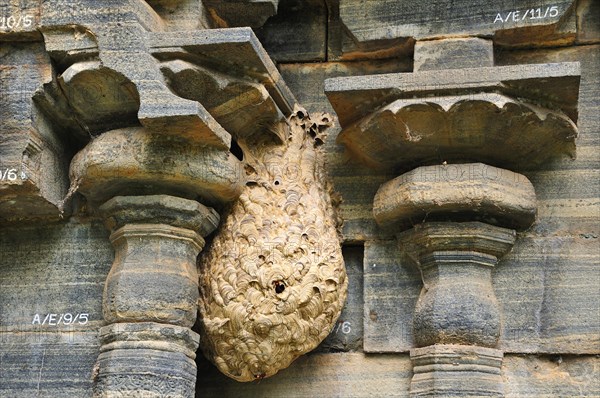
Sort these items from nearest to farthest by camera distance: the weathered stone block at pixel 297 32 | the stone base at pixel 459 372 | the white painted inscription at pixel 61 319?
1. the stone base at pixel 459 372
2. the white painted inscription at pixel 61 319
3. the weathered stone block at pixel 297 32

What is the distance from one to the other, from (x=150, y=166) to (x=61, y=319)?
0.82 meters

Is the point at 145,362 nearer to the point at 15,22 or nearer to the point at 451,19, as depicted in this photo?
the point at 15,22

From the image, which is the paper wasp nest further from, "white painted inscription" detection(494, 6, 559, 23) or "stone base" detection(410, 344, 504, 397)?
"white painted inscription" detection(494, 6, 559, 23)

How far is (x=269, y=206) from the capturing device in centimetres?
448

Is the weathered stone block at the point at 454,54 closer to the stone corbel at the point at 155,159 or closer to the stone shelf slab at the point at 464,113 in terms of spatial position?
the stone shelf slab at the point at 464,113

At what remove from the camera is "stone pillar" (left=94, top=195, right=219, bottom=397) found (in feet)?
13.5

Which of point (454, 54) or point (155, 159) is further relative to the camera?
point (454, 54)

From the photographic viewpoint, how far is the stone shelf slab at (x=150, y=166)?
420cm

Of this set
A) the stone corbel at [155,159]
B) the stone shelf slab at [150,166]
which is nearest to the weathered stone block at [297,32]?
the stone corbel at [155,159]

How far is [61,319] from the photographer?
14.9ft

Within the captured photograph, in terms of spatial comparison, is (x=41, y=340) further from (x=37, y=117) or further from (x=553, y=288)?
(x=553, y=288)

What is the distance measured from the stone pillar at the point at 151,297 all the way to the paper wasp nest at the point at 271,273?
4.1 inches

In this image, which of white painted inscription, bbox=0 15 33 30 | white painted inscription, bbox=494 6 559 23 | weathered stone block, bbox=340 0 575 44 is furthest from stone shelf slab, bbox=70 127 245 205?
white painted inscription, bbox=494 6 559 23

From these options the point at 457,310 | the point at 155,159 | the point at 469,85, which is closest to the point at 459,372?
the point at 457,310
